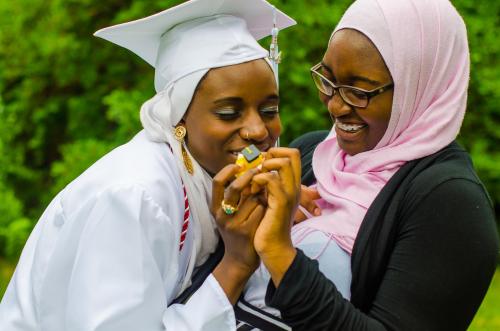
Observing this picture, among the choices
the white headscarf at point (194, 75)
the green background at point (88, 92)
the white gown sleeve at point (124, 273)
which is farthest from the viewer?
the green background at point (88, 92)

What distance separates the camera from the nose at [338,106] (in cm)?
314

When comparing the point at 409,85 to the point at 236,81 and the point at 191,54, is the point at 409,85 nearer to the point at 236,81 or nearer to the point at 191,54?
the point at 236,81

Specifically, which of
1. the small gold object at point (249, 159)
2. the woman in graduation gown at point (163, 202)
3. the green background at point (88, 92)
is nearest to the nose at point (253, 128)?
the woman in graduation gown at point (163, 202)

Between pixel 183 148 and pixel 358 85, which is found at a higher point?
pixel 358 85

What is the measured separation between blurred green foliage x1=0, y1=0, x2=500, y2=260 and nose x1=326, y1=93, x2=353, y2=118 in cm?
354

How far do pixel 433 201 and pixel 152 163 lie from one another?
0.99 m

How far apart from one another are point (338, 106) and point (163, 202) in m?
0.74

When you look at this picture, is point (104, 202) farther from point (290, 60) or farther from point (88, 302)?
point (290, 60)

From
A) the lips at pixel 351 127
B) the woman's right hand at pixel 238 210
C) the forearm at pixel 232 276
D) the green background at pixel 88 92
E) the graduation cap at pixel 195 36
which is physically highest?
the graduation cap at pixel 195 36

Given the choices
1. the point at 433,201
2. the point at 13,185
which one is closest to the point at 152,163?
the point at 433,201

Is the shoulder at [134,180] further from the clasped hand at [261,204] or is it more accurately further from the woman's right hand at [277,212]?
the woman's right hand at [277,212]

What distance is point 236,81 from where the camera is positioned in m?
3.09

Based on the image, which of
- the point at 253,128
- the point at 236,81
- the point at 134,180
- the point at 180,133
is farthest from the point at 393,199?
the point at 134,180

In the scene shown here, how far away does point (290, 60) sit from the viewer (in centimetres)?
679
